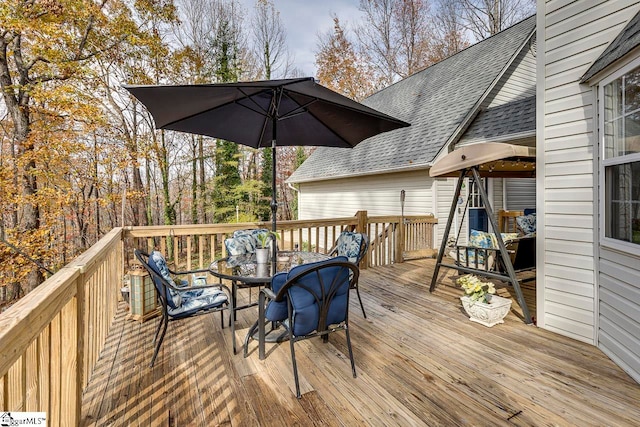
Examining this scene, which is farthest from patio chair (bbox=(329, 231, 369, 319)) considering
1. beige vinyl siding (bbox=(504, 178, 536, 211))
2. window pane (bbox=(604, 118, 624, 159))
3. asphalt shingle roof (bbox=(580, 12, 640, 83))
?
beige vinyl siding (bbox=(504, 178, 536, 211))

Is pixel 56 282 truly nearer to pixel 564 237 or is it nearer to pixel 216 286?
pixel 216 286

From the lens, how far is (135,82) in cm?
998

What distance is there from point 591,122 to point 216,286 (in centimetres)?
398

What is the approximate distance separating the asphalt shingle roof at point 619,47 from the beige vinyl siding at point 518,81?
5425 mm

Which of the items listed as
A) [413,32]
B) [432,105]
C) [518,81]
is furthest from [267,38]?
[518,81]

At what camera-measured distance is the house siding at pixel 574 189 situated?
8.85ft

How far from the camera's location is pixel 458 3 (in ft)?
45.3

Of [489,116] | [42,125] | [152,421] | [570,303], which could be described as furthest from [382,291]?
[42,125]

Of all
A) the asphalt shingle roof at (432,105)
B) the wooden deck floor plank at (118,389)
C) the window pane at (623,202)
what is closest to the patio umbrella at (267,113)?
the wooden deck floor plank at (118,389)

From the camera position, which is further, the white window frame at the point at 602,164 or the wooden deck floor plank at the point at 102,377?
the white window frame at the point at 602,164

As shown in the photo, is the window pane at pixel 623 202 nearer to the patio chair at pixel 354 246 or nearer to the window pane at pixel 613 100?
the window pane at pixel 613 100

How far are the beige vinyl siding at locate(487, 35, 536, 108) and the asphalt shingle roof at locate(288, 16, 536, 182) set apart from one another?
0.97 ft

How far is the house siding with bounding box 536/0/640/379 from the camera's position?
2697mm

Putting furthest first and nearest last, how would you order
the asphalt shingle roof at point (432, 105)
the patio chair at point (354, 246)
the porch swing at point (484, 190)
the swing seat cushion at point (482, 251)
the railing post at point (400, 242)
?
the asphalt shingle roof at point (432, 105)
the railing post at point (400, 242)
the swing seat cushion at point (482, 251)
the patio chair at point (354, 246)
the porch swing at point (484, 190)
